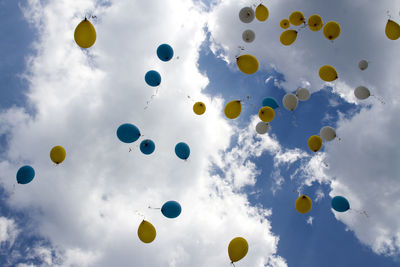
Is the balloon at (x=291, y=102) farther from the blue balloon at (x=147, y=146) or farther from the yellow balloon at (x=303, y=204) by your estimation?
the blue balloon at (x=147, y=146)

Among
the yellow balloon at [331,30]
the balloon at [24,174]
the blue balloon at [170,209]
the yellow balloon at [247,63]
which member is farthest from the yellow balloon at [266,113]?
the balloon at [24,174]

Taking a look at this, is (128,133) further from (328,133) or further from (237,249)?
(328,133)

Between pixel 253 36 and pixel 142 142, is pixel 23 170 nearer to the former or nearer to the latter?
pixel 142 142

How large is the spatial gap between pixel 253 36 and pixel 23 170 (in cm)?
1131

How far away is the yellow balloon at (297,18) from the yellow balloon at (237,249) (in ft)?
29.1

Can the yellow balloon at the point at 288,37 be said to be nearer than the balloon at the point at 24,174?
No

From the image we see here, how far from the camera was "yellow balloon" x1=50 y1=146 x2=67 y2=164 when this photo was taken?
8.76 m

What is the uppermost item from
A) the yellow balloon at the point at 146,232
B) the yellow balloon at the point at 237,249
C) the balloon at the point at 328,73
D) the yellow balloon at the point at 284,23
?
the yellow balloon at the point at 284,23

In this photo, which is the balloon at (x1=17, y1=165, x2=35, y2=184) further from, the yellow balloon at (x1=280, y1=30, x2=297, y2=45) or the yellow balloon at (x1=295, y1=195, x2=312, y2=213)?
the yellow balloon at (x1=280, y1=30, x2=297, y2=45)

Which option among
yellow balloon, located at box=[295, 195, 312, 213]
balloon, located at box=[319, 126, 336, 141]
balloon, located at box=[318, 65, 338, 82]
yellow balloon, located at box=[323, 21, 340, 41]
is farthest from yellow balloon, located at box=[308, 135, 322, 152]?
yellow balloon, located at box=[323, 21, 340, 41]

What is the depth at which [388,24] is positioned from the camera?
8.37m

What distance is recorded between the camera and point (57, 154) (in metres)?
8.76

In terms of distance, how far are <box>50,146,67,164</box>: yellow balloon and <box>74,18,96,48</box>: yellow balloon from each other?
4117 millimetres

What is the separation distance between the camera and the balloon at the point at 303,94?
9594 millimetres
